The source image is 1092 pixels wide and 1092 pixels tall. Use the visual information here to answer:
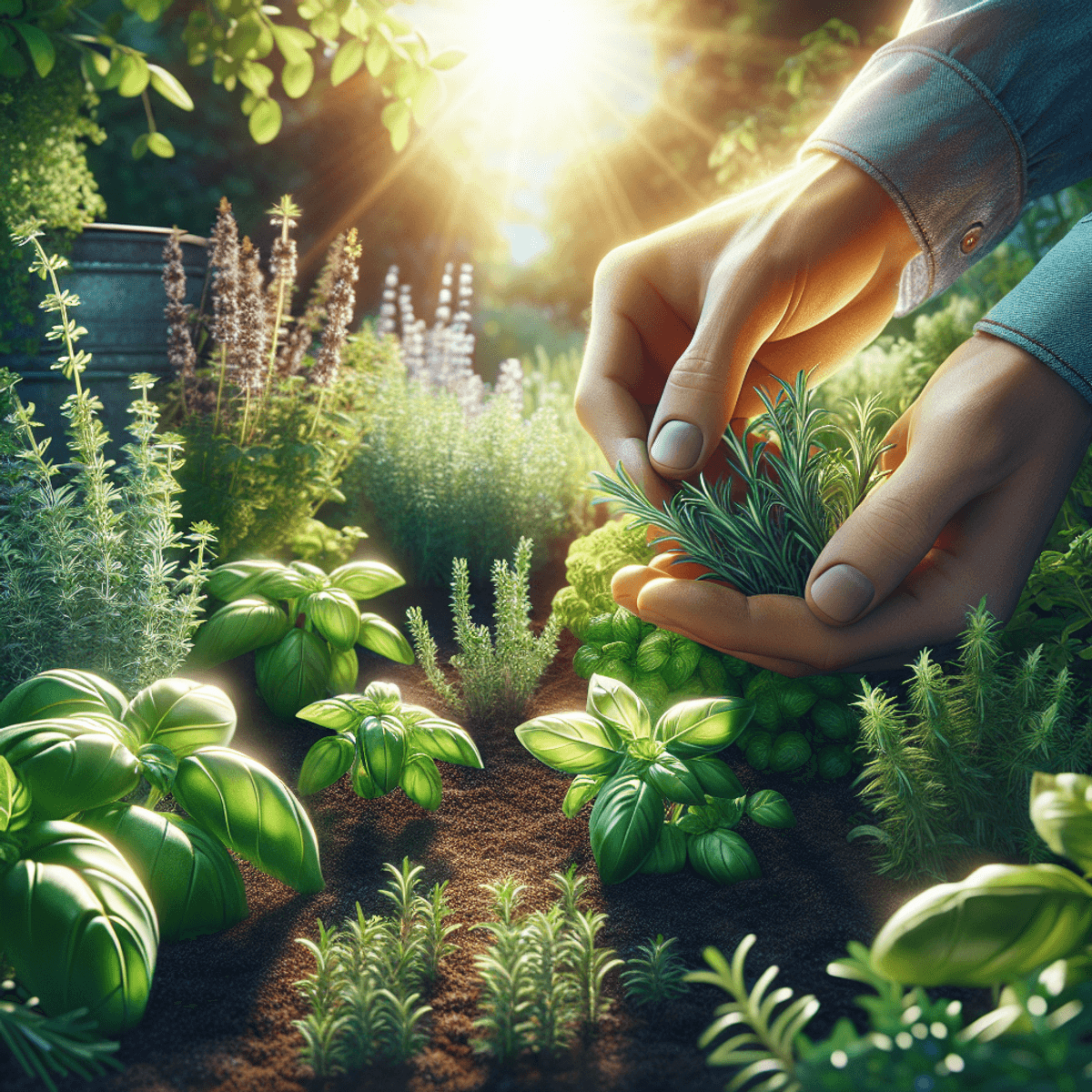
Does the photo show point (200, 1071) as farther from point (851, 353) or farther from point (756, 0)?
point (756, 0)

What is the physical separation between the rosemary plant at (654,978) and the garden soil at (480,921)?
0.01 metres

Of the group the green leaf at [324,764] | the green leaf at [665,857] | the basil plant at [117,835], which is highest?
the basil plant at [117,835]

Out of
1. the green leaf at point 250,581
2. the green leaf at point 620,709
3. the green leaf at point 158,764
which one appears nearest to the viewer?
the green leaf at point 158,764

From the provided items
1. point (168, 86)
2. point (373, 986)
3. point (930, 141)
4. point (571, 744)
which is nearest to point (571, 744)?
point (571, 744)

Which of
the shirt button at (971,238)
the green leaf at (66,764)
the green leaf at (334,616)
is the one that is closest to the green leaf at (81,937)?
the green leaf at (66,764)

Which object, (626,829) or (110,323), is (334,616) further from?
(110,323)

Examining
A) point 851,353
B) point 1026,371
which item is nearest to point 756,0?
point 851,353

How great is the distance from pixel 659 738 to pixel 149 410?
3.71ft

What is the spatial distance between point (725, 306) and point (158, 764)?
1136 millimetres

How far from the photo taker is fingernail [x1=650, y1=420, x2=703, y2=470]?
1351 mm

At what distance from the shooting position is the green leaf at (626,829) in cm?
109

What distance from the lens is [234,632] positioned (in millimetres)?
1588

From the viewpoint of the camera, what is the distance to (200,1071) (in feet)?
2.72

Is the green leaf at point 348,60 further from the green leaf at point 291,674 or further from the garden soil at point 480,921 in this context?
the garden soil at point 480,921
